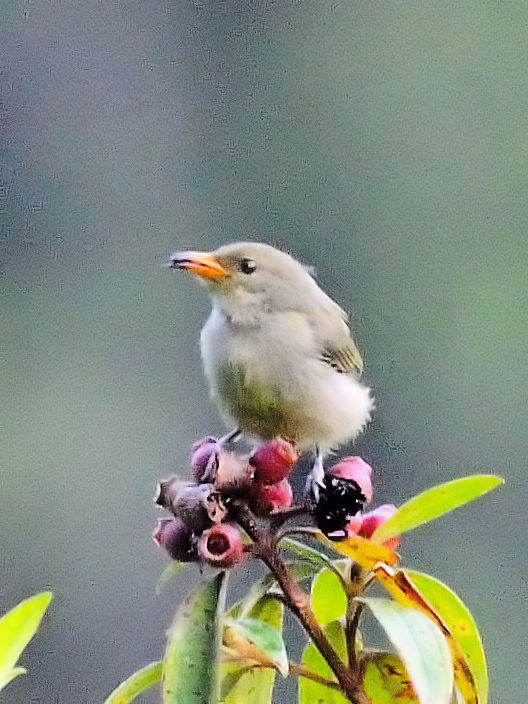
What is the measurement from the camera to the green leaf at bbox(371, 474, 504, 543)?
0.62m

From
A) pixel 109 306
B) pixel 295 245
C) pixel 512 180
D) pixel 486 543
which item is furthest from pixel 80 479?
pixel 512 180

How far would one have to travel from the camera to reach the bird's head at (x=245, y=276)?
2.54ft

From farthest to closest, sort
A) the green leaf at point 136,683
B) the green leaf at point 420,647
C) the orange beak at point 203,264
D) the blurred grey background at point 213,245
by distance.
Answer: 1. the blurred grey background at point 213,245
2. the orange beak at point 203,264
3. the green leaf at point 136,683
4. the green leaf at point 420,647

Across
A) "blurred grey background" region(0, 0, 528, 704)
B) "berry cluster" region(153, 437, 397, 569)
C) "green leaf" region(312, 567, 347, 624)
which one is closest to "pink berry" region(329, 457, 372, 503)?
"berry cluster" region(153, 437, 397, 569)

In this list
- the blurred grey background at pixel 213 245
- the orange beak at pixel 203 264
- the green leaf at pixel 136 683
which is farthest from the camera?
the blurred grey background at pixel 213 245

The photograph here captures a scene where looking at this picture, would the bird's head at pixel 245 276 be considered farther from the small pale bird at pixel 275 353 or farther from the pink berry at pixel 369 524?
the pink berry at pixel 369 524

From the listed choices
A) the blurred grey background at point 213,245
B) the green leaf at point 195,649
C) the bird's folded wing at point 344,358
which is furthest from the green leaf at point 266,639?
the blurred grey background at point 213,245

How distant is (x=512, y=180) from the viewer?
1283 millimetres

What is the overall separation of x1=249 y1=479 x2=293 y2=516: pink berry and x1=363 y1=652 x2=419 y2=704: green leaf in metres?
0.12

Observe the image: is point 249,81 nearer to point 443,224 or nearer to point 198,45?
point 198,45

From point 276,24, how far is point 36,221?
1.21ft

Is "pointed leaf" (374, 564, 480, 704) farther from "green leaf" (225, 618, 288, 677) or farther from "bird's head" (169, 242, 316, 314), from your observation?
"bird's head" (169, 242, 316, 314)

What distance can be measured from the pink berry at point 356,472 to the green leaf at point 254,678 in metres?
0.09

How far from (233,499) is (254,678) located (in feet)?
0.48
